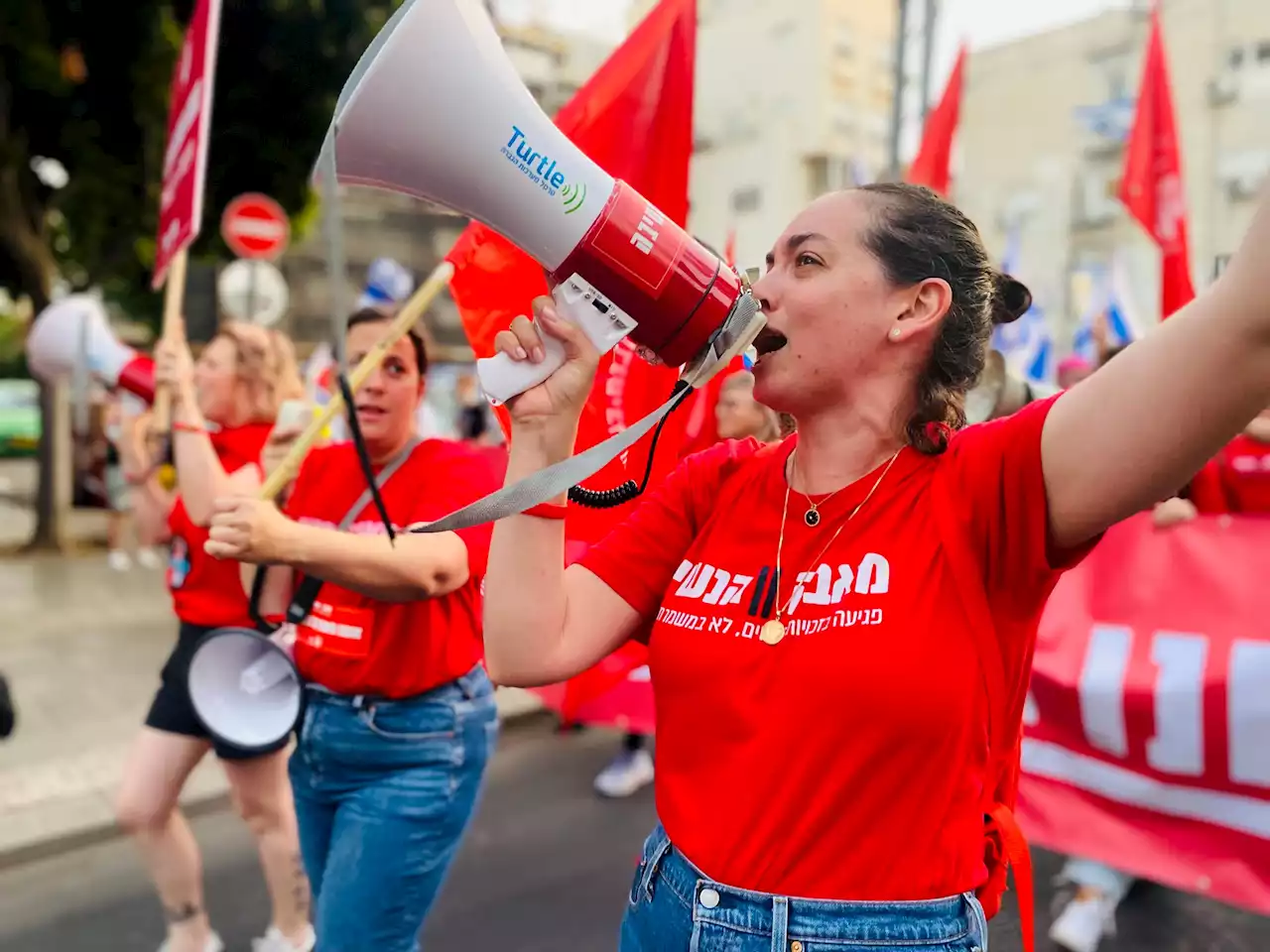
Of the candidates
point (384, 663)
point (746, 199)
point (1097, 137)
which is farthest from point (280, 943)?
point (746, 199)

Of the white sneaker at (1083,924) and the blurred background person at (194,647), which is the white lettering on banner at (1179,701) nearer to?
the white sneaker at (1083,924)

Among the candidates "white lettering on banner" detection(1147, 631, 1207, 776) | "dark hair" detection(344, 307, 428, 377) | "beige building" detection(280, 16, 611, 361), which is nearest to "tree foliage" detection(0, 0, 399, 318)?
"dark hair" detection(344, 307, 428, 377)

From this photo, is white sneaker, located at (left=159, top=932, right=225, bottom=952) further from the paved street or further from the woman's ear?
the woman's ear

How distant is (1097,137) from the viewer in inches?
1140

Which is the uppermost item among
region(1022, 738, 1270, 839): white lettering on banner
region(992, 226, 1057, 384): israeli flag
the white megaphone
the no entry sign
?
the no entry sign

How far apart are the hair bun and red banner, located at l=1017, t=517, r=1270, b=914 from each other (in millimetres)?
2096

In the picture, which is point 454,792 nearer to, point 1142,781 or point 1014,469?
point 1014,469

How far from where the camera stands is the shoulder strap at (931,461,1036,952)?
3.98ft

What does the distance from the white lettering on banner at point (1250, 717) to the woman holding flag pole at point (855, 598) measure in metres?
1.91

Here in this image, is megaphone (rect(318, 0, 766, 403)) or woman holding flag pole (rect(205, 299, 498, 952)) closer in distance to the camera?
megaphone (rect(318, 0, 766, 403))

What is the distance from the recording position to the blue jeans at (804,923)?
4.00ft

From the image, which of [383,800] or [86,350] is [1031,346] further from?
[383,800]

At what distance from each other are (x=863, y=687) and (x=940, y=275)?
53cm

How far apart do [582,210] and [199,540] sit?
210cm
